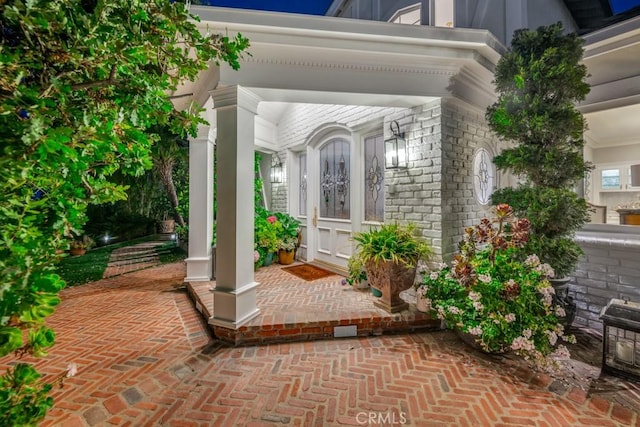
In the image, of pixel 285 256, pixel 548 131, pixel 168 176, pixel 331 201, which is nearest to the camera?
pixel 548 131

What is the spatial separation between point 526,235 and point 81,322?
5.51 metres

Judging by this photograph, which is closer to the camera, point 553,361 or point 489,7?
point 553,361

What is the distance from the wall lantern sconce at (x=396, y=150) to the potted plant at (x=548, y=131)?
118cm

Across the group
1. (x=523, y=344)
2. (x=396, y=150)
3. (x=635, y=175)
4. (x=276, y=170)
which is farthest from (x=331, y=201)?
(x=635, y=175)

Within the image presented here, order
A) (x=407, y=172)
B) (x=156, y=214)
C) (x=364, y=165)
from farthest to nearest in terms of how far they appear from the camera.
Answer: (x=156, y=214) → (x=364, y=165) → (x=407, y=172)

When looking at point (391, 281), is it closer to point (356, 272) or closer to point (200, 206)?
point (356, 272)

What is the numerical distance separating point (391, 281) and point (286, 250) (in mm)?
3150

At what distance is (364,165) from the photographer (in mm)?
4766

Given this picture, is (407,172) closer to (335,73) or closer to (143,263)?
(335,73)

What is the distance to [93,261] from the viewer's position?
727 centimetres

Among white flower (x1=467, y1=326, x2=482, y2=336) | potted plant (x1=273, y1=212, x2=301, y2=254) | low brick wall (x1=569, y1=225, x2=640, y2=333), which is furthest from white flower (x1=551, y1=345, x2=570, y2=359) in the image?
potted plant (x1=273, y1=212, x2=301, y2=254)

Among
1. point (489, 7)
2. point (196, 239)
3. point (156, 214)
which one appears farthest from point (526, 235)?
point (156, 214)

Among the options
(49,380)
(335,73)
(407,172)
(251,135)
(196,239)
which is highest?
(335,73)

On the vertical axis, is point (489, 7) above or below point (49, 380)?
above
